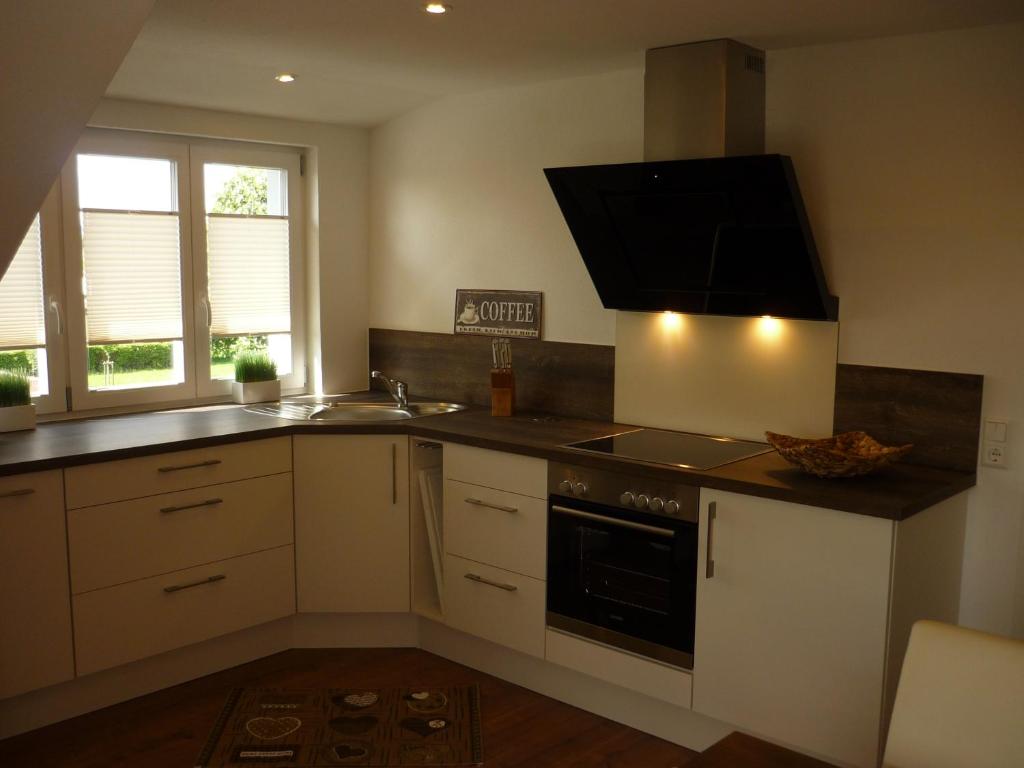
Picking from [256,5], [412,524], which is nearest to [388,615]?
[412,524]

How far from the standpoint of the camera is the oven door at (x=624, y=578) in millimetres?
2867

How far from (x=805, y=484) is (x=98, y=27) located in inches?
79.2

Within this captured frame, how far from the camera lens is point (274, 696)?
332cm

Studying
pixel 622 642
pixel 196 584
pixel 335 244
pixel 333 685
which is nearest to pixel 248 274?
pixel 335 244

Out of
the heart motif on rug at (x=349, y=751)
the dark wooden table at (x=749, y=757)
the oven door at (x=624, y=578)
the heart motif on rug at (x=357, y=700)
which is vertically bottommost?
the heart motif on rug at (x=349, y=751)

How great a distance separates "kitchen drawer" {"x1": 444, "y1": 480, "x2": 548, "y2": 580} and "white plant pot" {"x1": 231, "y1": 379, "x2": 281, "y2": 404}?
111 centimetres

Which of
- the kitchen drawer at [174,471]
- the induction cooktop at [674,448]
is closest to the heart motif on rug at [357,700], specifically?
the kitchen drawer at [174,471]

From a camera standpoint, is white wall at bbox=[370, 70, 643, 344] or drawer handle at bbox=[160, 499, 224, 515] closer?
drawer handle at bbox=[160, 499, 224, 515]

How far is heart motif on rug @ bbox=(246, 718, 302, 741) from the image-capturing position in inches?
120

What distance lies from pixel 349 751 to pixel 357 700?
1.14ft

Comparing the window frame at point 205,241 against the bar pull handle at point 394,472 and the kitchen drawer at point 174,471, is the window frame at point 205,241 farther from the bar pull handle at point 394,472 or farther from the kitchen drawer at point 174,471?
the bar pull handle at point 394,472

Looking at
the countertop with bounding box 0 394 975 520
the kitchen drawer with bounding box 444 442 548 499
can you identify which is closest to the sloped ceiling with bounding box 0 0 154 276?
the countertop with bounding box 0 394 975 520

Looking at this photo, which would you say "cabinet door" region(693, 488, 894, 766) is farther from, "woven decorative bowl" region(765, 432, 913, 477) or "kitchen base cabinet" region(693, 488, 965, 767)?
"woven decorative bowl" region(765, 432, 913, 477)

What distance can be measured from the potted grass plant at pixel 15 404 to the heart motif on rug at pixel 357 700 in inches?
57.7
